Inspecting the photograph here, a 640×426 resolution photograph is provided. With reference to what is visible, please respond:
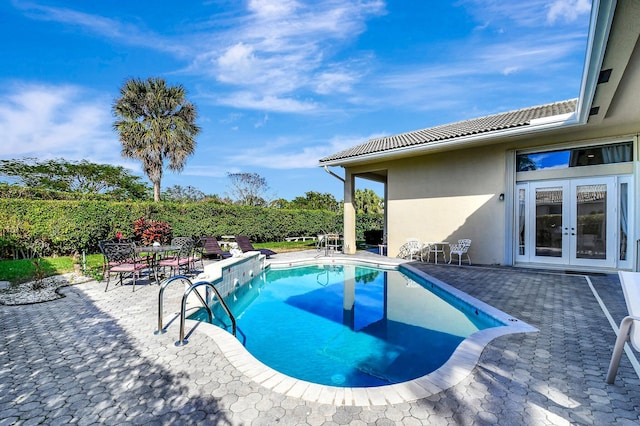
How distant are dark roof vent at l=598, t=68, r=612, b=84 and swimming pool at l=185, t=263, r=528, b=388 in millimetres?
4488

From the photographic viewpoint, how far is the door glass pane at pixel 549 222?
9703 millimetres

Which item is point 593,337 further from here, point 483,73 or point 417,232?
point 483,73

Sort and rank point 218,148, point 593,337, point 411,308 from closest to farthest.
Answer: point 593,337 → point 411,308 → point 218,148

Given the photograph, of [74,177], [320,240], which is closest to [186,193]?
[74,177]

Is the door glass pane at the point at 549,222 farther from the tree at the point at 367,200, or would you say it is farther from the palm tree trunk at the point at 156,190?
the tree at the point at 367,200

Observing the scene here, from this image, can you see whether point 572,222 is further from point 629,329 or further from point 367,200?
point 367,200

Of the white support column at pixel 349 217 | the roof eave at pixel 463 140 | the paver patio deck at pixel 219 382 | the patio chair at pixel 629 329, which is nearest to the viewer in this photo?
the paver patio deck at pixel 219 382

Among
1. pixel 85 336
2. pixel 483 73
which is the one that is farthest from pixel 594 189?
pixel 85 336

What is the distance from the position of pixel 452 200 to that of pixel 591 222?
4.08 metres

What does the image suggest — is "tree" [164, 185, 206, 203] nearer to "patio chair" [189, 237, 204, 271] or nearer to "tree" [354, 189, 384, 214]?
"tree" [354, 189, 384, 214]

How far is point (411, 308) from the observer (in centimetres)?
689

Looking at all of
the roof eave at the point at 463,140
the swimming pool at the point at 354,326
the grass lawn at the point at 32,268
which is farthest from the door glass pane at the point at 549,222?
the grass lawn at the point at 32,268

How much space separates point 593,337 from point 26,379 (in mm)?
7014

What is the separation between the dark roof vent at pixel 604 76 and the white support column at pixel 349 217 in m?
9.74
